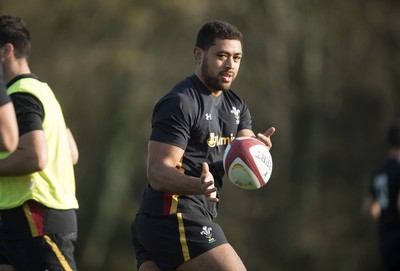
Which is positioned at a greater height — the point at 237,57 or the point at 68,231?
the point at 237,57

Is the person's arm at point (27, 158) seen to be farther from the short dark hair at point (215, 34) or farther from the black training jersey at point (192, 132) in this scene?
the short dark hair at point (215, 34)

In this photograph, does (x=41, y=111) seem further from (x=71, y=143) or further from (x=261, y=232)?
(x=261, y=232)

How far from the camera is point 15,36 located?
6.79m

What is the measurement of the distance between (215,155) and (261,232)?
14595mm

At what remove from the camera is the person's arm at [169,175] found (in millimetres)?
6020

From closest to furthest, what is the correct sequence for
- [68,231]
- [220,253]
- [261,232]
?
[220,253], [68,231], [261,232]

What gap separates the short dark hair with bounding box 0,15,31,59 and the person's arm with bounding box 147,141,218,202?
3.84 ft

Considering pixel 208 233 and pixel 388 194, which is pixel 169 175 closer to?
pixel 208 233

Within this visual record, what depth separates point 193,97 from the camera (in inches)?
259

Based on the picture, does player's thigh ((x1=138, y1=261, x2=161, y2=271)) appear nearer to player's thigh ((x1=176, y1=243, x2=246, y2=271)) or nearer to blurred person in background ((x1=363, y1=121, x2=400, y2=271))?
player's thigh ((x1=176, y1=243, x2=246, y2=271))

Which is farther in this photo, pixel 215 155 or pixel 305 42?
pixel 305 42

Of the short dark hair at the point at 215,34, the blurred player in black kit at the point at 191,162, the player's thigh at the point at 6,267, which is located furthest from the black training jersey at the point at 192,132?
the player's thigh at the point at 6,267

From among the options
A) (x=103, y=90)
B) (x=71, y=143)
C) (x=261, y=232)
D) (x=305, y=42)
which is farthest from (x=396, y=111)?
(x=71, y=143)

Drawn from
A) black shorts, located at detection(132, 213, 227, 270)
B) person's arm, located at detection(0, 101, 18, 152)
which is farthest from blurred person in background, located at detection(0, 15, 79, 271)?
person's arm, located at detection(0, 101, 18, 152)
